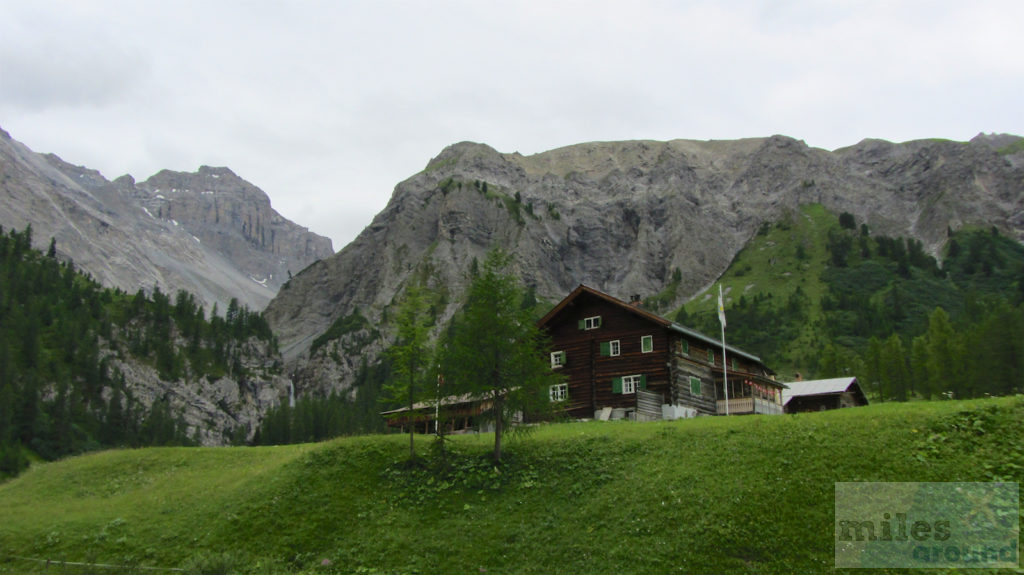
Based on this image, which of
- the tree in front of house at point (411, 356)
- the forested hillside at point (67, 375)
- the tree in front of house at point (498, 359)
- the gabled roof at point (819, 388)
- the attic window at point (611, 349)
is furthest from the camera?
the forested hillside at point (67, 375)

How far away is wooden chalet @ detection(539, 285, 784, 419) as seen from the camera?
54938mm

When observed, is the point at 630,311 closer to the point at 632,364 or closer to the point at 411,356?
the point at 632,364

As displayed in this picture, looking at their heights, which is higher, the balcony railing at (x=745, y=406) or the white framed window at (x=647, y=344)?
the white framed window at (x=647, y=344)

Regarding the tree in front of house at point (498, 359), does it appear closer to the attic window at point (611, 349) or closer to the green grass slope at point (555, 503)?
the green grass slope at point (555, 503)

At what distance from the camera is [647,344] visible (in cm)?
5625

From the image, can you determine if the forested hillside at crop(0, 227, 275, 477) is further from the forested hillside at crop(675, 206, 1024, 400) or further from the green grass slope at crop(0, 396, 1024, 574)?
the forested hillside at crop(675, 206, 1024, 400)

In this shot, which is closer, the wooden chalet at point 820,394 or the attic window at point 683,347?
the attic window at point 683,347

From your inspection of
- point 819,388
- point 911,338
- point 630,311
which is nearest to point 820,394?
point 819,388

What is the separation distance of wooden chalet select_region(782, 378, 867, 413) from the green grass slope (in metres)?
40.0

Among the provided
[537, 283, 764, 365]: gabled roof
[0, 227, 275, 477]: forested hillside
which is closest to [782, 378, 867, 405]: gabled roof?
[537, 283, 764, 365]: gabled roof

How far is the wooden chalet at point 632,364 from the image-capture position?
54938 millimetres

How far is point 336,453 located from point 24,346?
155 m

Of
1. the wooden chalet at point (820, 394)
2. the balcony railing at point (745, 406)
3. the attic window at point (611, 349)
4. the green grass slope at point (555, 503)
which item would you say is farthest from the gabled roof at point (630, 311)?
the wooden chalet at point (820, 394)

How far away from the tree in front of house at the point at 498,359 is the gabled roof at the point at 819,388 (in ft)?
154
